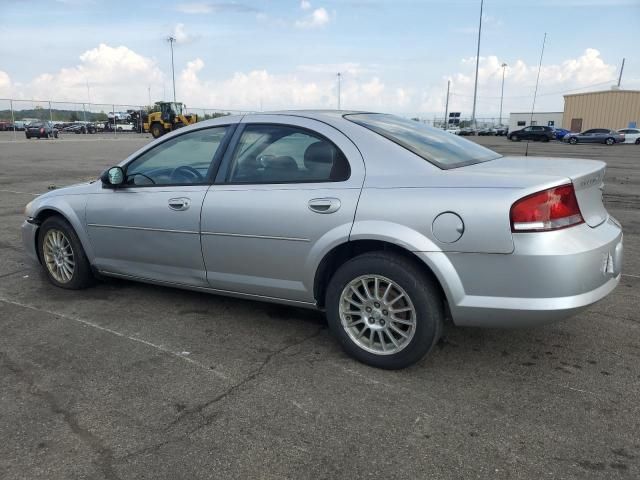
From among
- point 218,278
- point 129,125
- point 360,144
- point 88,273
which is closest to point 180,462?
point 218,278

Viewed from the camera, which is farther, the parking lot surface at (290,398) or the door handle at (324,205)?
the door handle at (324,205)

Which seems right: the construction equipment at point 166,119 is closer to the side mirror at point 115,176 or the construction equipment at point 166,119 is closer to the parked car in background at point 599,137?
the parked car in background at point 599,137

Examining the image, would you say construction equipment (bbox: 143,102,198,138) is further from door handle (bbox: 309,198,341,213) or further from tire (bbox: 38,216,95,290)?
door handle (bbox: 309,198,341,213)

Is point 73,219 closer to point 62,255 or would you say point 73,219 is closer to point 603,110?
point 62,255

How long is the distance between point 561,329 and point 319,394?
1.97 meters

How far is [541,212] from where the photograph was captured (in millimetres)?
2854

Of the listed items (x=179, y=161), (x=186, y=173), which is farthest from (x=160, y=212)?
(x=179, y=161)

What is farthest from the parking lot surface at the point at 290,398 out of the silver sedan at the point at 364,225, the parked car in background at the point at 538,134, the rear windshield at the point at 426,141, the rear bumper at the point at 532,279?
the parked car in background at the point at 538,134

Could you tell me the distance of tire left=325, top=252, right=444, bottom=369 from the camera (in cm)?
313

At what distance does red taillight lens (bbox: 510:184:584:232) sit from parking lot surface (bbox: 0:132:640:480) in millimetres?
293

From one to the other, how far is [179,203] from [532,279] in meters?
2.47

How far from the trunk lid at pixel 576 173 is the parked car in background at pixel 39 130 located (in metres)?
42.5

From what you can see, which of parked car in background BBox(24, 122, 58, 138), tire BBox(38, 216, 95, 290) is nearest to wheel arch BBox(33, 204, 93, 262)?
tire BBox(38, 216, 95, 290)

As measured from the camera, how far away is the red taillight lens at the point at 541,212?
2836 millimetres
